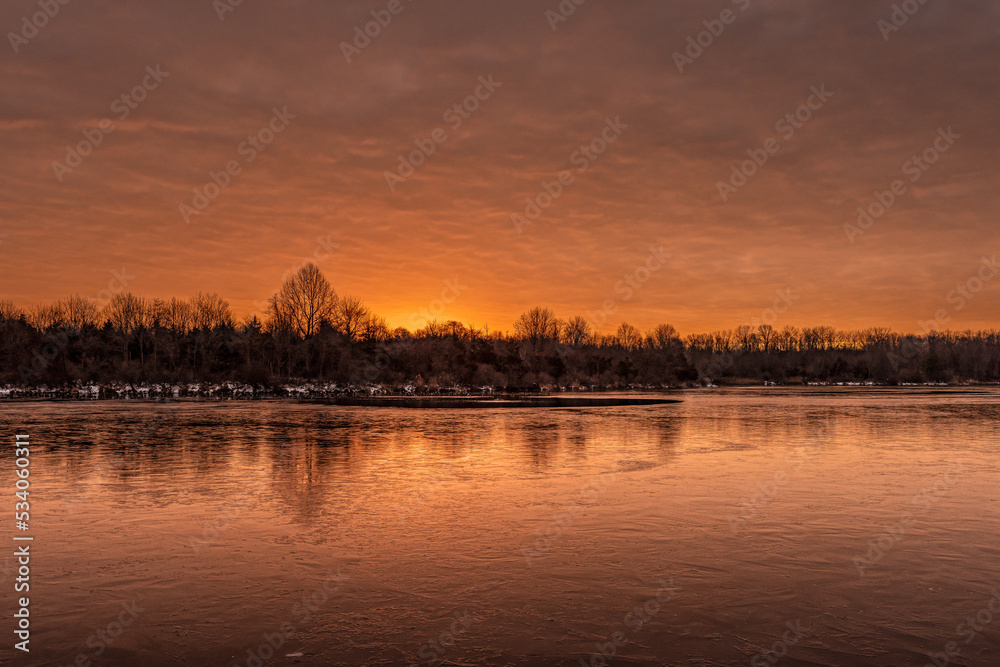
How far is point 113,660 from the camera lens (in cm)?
531

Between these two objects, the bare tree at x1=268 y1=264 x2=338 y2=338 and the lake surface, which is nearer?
the lake surface

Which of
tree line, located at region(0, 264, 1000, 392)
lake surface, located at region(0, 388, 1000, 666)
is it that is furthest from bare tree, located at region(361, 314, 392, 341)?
lake surface, located at region(0, 388, 1000, 666)

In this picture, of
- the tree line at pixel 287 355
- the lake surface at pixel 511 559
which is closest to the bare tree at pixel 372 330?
the tree line at pixel 287 355

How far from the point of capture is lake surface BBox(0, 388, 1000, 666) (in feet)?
18.6

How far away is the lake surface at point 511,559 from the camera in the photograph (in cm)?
567

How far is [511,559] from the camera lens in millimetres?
8133

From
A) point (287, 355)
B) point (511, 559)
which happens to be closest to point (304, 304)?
point (287, 355)

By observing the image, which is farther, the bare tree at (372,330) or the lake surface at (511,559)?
the bare tree at (372,330)

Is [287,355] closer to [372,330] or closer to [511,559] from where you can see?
[372,330]

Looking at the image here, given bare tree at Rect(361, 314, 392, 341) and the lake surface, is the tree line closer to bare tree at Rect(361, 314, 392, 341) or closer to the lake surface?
bare tree at Rect(361, 314, 392, 341)

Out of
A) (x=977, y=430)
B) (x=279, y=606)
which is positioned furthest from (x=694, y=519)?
(x=977, y=430)

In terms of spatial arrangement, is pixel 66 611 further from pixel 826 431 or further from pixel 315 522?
pixel 826 431

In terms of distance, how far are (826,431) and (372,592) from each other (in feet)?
74.6

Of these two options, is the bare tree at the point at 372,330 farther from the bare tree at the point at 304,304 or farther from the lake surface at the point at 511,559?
the lake surface at the point at 511,559
